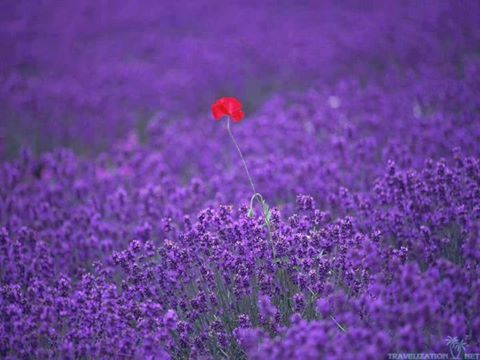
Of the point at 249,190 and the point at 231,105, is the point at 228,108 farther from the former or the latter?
the point at 249,190

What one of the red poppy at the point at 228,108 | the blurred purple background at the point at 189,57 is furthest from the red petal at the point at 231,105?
the blurred purple background at the point at 189,57

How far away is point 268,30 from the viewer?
1158cm

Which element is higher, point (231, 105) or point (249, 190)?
point (231, 105)

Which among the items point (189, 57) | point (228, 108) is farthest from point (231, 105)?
point (189, 57)

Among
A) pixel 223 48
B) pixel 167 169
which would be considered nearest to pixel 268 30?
pixel 223 48

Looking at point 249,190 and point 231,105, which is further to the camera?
point 249,190

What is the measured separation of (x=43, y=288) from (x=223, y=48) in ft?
26.9

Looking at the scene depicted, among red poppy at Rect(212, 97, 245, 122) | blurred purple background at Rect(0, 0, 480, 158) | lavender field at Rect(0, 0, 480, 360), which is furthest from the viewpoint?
blurred purple background at Rect(0, 0, 480, 158)

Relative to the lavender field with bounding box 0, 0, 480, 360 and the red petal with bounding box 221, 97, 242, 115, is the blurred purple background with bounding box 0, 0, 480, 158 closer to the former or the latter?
the lavender field with bounding box 0, 0, 480, 360

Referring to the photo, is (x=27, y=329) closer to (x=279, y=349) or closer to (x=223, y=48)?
(x=279, y=349)

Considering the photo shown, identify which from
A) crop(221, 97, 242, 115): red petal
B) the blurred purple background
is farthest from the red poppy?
the blurred purple background

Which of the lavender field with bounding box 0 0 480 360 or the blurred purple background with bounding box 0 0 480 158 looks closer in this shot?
the lavender field with bounding box 0 0 480 360

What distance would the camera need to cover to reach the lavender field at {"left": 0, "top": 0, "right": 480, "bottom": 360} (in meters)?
2.61

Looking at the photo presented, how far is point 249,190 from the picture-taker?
479 cm
